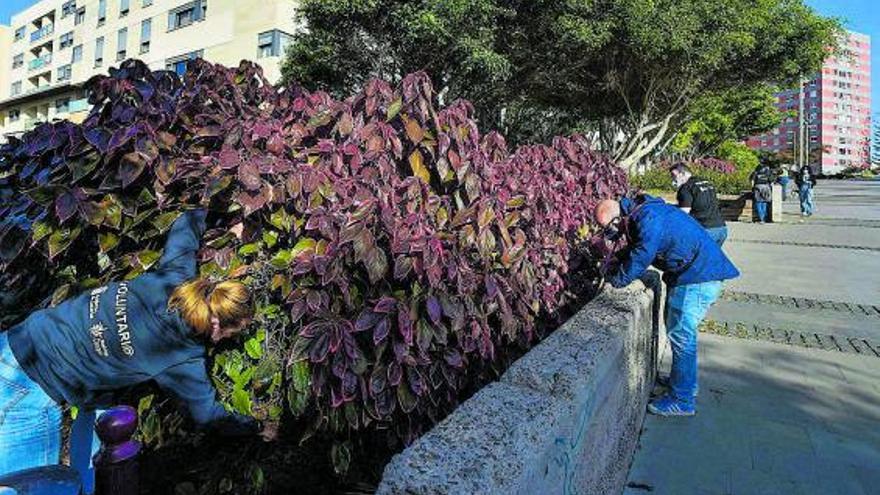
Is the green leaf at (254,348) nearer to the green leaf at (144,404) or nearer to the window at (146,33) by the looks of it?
the green leaf at (144,404)

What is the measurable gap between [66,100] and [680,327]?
53084mm

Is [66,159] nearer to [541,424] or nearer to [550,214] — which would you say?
[541,424]

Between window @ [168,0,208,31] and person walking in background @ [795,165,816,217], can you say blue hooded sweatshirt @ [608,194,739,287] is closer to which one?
person walking in background @ [795,165,816,217]

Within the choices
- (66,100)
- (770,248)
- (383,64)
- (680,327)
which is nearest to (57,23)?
(66,100)

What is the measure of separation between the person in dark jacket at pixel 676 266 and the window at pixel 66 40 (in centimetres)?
5499

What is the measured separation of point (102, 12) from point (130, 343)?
165 ft

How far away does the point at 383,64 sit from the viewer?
1820 cm

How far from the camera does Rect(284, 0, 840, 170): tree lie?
53.5ft

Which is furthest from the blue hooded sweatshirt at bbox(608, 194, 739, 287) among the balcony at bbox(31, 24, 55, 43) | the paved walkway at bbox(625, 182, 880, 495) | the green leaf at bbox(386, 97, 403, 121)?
the balcony at bbox(31, 24, 55, 43)

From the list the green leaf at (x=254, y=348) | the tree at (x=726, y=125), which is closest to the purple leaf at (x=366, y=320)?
the green leaf at (x=254, y=348)

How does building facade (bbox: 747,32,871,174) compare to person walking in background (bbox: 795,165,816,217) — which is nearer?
person walking in background (bbox: 795,165,816,217)

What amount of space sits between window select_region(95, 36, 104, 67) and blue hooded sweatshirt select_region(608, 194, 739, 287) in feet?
159

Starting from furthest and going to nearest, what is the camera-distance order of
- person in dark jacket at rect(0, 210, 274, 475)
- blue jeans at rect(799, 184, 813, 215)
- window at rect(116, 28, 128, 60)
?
window at rect(116, 28, 128, 60) → blue jeans at rect(799, 184, 813, 215) → person in dark jacket at rect(0, 210, 274, 475)

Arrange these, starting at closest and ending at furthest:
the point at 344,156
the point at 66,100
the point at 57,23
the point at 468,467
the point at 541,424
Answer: the point at 468,467
the point at 541,424
the point at 344,156
the point at 66,100
the point at 57,23
